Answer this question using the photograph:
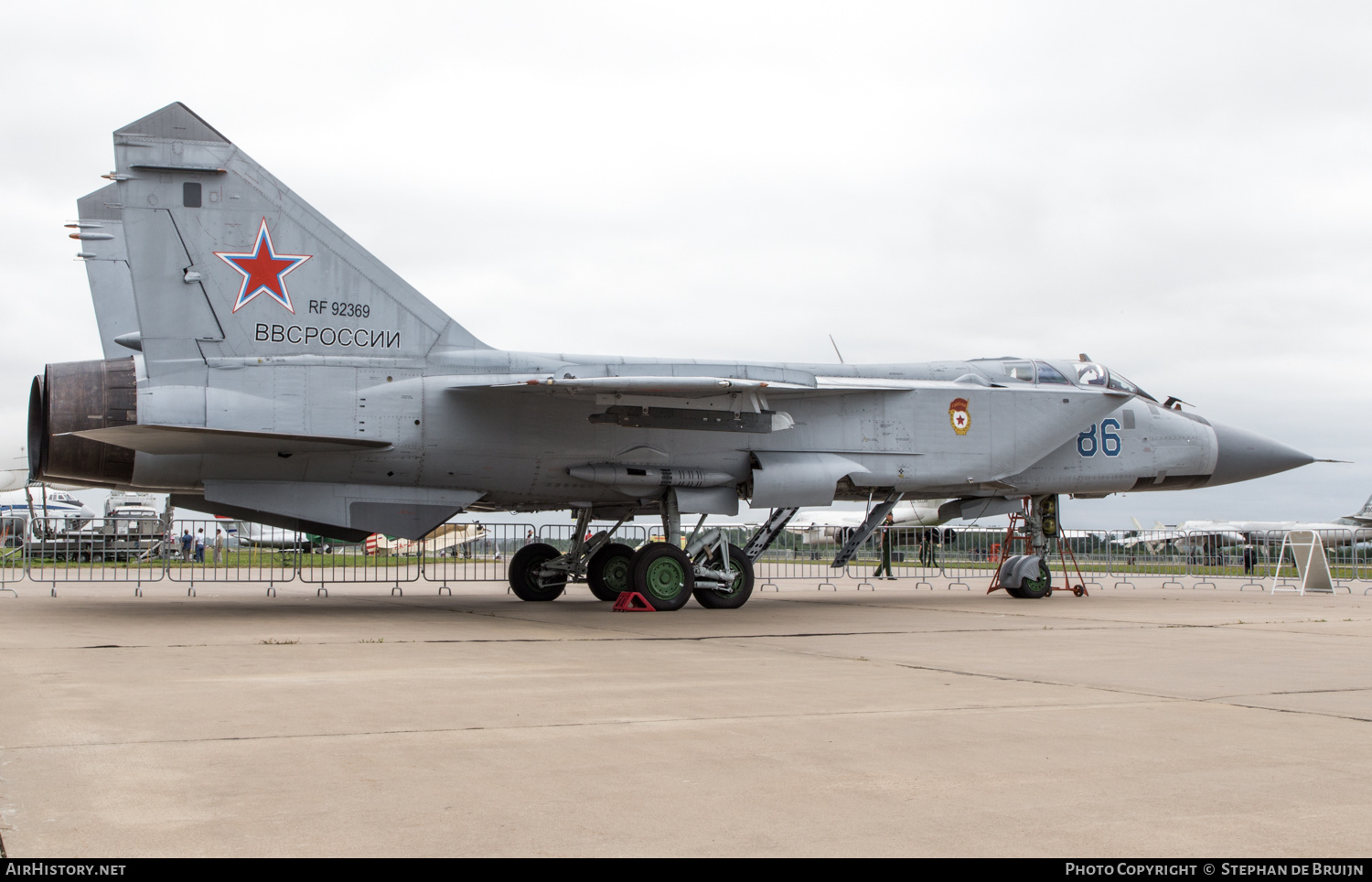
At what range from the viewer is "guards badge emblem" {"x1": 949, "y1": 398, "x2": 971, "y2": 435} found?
13.7 m

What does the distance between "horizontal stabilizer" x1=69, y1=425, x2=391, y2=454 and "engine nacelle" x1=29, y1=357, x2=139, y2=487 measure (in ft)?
0.53

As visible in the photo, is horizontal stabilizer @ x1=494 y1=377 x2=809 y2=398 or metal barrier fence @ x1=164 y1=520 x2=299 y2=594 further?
metal barrier fence @ x1=164 y1=520 x2=299 y2=594

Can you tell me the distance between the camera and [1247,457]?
51.5 feet

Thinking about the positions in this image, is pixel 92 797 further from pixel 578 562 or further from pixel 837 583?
pixel 837 583

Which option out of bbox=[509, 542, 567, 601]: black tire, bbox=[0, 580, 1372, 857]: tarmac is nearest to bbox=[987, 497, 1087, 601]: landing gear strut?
bbox=[0, 580, 1372, 857]: tarmac

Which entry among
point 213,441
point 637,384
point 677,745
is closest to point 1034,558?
point 637,384

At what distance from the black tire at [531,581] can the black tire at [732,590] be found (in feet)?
8.62

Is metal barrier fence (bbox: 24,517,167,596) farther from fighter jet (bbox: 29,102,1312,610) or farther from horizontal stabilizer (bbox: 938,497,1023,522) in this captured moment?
horizontal stabilizer (bbox: 938,497,1023,522)

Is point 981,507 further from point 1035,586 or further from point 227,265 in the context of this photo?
point 227,265

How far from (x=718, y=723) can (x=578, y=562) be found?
997cm

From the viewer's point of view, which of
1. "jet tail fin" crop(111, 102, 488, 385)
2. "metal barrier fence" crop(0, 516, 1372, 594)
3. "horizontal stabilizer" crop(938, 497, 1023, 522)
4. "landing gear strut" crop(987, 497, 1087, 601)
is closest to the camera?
"jet tail fin" crop(111, 102, 488, 385)

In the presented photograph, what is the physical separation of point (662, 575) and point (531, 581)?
328 centimetres

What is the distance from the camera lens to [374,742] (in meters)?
4.34

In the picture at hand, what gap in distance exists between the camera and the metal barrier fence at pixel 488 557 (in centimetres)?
1725
